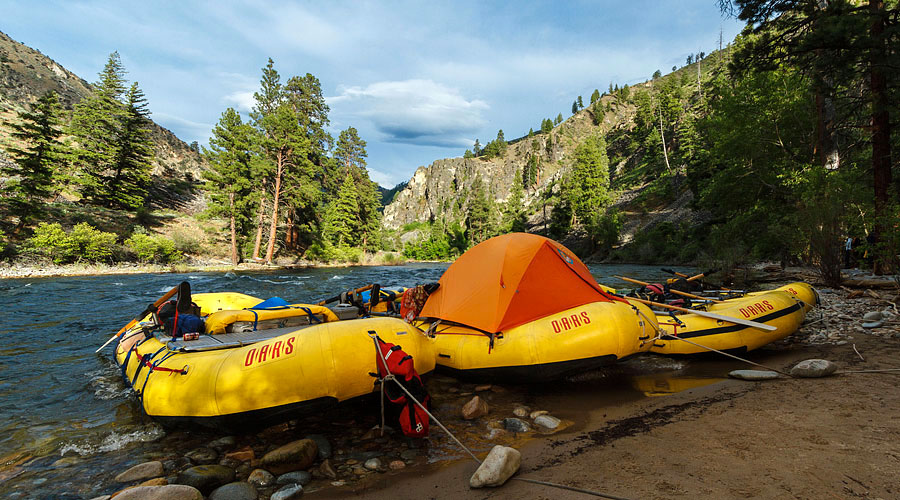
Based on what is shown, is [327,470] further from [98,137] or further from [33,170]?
[98,137]

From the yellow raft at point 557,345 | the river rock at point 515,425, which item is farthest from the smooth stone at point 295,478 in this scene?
the yellow raft at point 557,345

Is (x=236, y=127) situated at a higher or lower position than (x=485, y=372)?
higher

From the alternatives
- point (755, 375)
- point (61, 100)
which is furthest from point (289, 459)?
point (61, 100)

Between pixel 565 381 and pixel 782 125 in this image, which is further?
pixel 782 125

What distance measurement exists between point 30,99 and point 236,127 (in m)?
58.9

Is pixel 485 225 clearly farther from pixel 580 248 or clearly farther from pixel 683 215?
pixel 683 215

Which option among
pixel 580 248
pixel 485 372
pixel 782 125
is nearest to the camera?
pixel 485 372

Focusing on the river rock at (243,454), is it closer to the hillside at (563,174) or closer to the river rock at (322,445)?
the river rock at (322,445)

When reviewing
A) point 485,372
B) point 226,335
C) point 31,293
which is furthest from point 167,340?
point 31,293

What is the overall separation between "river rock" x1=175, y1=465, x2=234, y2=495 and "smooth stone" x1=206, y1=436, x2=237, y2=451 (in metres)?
0.56

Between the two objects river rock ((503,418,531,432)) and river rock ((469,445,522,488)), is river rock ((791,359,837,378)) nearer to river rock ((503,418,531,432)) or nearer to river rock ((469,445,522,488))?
river rock ((503,418,531,432))

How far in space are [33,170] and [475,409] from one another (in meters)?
37.0

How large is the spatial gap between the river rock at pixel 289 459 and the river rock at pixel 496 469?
1.76 meters

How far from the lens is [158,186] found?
141 feet
